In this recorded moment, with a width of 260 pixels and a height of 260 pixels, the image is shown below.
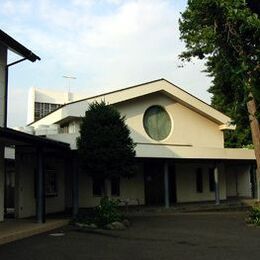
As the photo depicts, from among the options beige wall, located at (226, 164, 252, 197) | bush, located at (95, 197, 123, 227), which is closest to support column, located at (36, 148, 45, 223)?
bush, located at (95, 197, 123, 227)

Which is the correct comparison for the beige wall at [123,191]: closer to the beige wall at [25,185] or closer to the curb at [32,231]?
the beige wall at [25,185]

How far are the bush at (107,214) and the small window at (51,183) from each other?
5972 millimetres

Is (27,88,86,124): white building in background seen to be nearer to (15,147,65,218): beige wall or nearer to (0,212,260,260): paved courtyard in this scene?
(15,147,65,218): beige wall

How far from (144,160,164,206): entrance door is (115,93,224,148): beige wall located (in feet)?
6.61

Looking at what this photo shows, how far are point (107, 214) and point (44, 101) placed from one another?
28930 mm

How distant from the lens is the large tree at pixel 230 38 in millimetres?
18672

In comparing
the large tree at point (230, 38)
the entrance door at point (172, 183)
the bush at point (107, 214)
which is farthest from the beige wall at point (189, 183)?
the bush at point (107, 214)

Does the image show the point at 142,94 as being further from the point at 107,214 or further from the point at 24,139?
the point at 24,139

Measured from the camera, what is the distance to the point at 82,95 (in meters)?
49.7

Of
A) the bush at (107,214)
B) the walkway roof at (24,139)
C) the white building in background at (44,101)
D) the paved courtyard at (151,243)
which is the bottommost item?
the paved courtyard at (151,243)

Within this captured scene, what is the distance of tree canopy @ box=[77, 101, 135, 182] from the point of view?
19.9 meters

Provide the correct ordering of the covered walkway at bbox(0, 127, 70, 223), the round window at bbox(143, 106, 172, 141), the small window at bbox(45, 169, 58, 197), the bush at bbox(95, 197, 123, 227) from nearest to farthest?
the covered walkway at bbox(0, 127, 70, 223) < the bush at bbox(95, 197, 123, 227) < the small window at bbox(45, 169, 58, 197) < the round window at bbox(143, 106, 172, 141)

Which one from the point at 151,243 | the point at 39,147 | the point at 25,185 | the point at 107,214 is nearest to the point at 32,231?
the point at 107,214

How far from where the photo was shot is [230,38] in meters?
20.8
